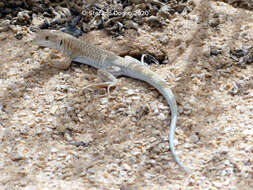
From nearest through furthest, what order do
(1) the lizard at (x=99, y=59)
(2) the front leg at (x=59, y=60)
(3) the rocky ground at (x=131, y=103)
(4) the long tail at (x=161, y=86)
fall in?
1. (3) the rocky ground at (x=131, y=103)
2. (4) the long tail at (x=161, y=86)
3. (1) the lizard at (x=99, y=59)
4. (2) the front leg at (x=59, y=60)

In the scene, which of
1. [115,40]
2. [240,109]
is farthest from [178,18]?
[240,109]

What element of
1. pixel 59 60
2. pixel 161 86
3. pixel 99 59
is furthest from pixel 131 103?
pixel 59 60

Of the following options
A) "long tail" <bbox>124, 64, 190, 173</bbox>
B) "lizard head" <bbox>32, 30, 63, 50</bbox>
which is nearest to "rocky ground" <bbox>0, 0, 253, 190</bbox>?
"long tail" <bbox>124, 64, 190, 173</bbox>

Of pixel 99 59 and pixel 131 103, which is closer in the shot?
pixel 131 103

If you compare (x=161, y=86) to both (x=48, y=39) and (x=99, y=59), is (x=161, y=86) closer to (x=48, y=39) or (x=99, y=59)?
(x=99, y=59)

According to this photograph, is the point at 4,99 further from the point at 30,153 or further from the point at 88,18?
the point at 88,18

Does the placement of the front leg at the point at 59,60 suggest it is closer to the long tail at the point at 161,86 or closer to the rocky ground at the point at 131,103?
the rocky ground at the point at 131,103

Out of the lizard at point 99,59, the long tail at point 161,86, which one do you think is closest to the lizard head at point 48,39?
the lizard at point 99,59
